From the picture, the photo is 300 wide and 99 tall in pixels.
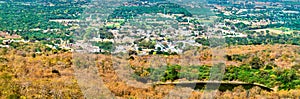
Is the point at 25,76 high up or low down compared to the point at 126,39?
up

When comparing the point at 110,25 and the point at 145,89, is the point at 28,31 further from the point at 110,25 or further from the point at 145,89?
the point at 145,89

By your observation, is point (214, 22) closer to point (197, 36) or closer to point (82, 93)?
point (197, 36)

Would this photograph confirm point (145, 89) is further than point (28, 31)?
No

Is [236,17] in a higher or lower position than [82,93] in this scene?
lower

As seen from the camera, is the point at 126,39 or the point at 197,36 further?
the point at 197,36

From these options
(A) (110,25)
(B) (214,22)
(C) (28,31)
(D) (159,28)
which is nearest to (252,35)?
(B) (214,22)

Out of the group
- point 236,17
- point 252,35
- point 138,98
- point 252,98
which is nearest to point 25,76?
point 138,98

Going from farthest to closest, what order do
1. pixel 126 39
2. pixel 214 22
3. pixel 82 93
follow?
pixel 214 22, pixel 126 39, pixel 82 93

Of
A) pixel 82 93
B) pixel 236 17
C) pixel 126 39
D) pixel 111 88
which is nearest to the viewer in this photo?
pixel 82 93

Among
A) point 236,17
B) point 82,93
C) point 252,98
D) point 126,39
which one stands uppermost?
point 82,93
